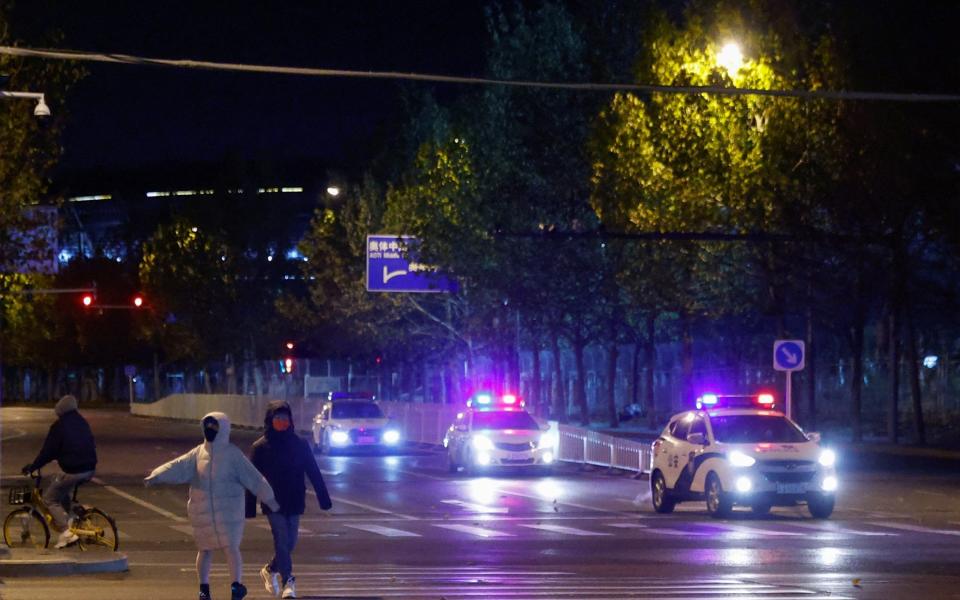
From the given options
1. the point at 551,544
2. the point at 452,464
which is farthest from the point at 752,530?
the point at 452,464

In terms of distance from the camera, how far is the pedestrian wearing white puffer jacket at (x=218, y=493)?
44.5 ft

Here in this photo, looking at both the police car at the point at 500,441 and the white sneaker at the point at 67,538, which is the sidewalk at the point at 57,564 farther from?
the police car at the point at 500,441

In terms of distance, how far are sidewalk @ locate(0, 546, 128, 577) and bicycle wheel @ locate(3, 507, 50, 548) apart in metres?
1.85

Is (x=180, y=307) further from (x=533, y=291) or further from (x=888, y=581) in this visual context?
(x=888, y=581)

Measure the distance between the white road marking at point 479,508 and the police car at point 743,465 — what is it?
254 cm

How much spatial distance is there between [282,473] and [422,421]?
41.8m

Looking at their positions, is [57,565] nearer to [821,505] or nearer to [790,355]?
[821,505]

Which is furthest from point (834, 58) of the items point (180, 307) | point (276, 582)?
point (180, 307)

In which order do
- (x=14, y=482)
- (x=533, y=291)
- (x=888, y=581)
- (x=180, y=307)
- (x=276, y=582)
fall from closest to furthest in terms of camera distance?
1. (x=276, y=582)
2. (x=888, y=581)
3. (x=14, y=482)
4. (x=533, y=291)
5. (x=180, y=307)

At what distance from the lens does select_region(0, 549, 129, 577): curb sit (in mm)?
17031

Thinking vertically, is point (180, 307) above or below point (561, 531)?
above

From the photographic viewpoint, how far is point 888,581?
16.1m

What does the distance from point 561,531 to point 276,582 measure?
878cm

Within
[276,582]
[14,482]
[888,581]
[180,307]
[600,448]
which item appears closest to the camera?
[276,582]
